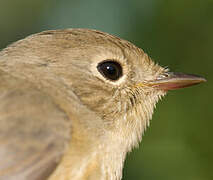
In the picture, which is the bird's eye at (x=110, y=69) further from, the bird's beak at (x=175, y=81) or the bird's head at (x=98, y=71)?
the bird's beak at (x=175, y=81)

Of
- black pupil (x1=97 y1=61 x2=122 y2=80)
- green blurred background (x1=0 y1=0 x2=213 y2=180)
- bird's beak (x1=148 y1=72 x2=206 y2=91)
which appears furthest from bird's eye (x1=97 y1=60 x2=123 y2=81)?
green blurred background (x1=0 y1=0 x2=213 y2=180)

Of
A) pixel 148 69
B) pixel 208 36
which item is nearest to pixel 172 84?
pixel 148 69

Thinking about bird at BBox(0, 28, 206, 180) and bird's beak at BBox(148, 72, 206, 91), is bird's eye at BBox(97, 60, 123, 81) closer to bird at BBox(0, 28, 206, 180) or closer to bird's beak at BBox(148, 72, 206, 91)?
bird at BBox(0, 28, 206, 180)

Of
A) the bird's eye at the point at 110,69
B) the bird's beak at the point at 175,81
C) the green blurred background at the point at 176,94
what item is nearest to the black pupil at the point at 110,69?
the bird's eye at the point at 110,69

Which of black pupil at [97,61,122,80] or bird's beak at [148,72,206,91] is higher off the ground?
black pupil at [97,61,122,80]

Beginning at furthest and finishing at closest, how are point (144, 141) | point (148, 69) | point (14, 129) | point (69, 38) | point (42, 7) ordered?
point (42, 7) < point (144, 141) < point (148, 69) < point (69, 38) < point (14, 129)

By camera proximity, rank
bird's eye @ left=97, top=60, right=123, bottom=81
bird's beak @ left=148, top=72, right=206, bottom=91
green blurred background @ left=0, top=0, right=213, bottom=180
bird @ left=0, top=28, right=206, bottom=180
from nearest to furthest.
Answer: bird @ left=0, top=28, right=206, bottom=180
bird's eye @ left=97, top=60, right=123, bottom=81
bird's beak @ left=148, top=72, right=206, bottom=91
green blurred background @ left=0, top=0, right=213, bottom=180

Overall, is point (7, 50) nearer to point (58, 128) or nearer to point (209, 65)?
point (58, 128)

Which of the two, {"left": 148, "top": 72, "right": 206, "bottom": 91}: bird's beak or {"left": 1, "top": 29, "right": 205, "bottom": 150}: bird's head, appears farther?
{"left": 148, "top": 72, "right": 206, "bottom": 91}: bird's beak
